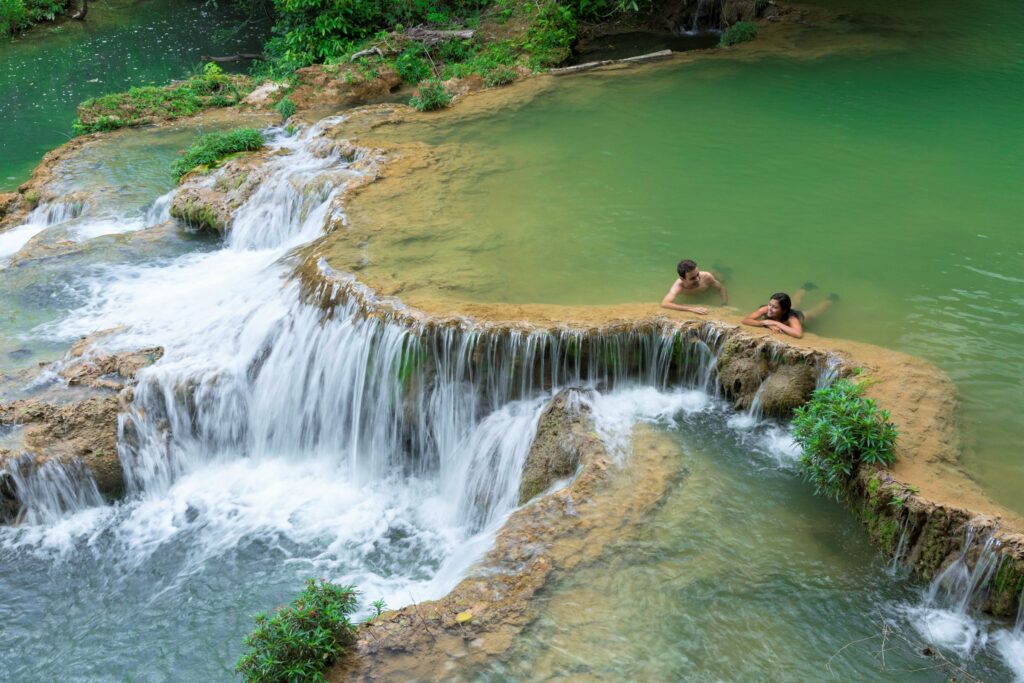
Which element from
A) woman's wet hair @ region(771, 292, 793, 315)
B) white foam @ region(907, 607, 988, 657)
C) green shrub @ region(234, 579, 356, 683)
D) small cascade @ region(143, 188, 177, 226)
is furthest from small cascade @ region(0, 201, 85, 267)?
white foam @ region(907, 607, 988, 657)

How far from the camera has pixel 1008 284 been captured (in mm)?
8922

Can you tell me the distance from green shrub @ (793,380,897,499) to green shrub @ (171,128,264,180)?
398 inches

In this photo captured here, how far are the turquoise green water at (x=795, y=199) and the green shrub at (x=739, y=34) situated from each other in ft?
3.92

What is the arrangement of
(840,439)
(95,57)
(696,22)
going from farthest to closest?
(95,57), (696,22), (840,439)

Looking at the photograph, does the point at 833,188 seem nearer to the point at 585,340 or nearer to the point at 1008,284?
the point at 1008,284

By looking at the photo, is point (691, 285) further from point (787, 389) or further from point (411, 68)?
point (411, 68)

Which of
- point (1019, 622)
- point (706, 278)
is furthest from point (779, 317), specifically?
point (1019, 622)

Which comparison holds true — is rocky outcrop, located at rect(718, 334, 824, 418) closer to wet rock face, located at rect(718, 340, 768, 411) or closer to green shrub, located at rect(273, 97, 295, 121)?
wet rock face, located at rect(718, 340, 768, 411)

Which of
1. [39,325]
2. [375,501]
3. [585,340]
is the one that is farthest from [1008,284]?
[39,325]

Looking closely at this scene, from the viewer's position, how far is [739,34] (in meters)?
16.5

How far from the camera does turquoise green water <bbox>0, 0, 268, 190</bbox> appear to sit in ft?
59.3

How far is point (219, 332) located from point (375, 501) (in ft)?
9.13

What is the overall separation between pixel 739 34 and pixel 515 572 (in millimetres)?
→ 13476

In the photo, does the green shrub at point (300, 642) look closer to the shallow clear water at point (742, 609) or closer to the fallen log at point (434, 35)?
the shallow clear water at point (742, 609)
